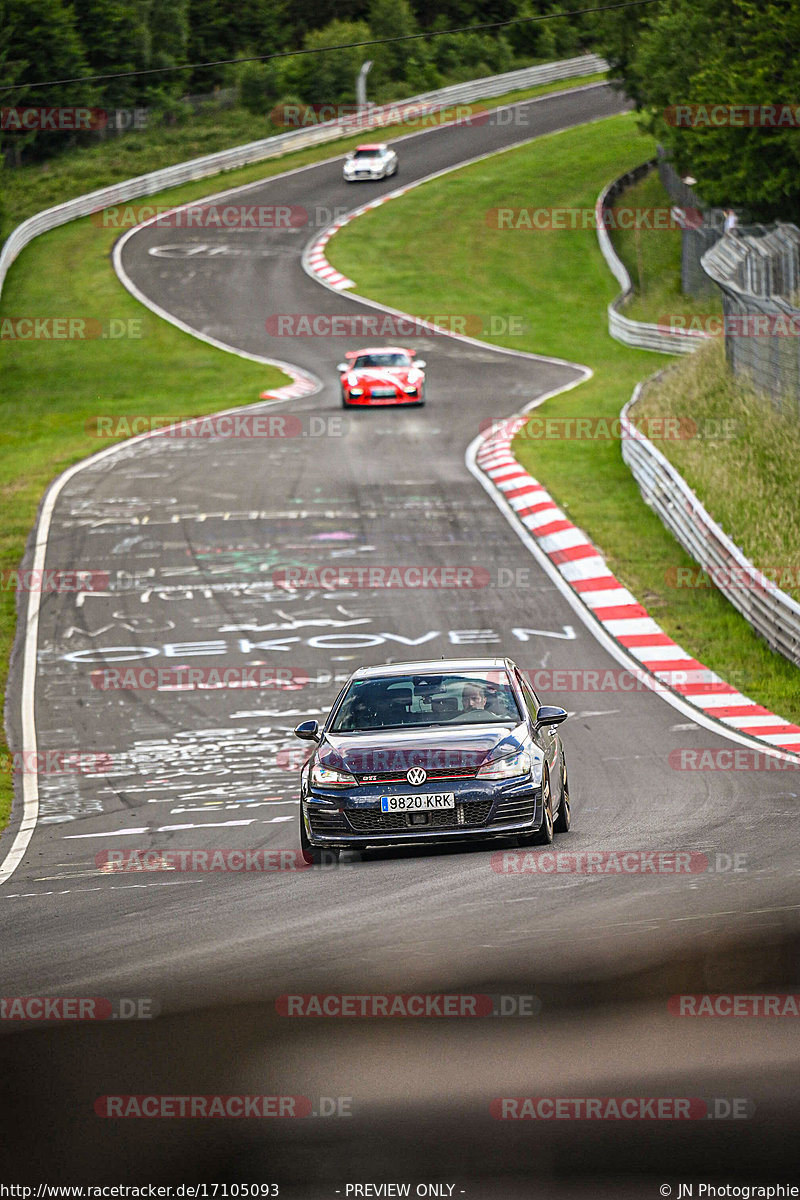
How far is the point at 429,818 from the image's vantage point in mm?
10688

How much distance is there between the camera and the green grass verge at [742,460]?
20.7 meters

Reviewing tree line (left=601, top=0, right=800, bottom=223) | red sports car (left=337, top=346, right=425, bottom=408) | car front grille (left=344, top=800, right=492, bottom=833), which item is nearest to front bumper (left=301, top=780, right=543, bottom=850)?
car front grille (left=344, top=800, right=492, bottom=833)

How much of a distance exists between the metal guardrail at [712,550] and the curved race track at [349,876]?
6.41 feet

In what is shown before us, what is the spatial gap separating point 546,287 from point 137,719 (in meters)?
37.9

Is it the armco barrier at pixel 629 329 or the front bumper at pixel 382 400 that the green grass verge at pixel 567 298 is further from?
the front bumper at pixel 382 400

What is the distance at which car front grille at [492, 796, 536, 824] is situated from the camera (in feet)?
34.9

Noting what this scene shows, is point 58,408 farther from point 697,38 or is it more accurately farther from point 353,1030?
point 353,1030

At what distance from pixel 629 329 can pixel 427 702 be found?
35.5 m

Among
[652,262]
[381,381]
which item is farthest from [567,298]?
[381,381]

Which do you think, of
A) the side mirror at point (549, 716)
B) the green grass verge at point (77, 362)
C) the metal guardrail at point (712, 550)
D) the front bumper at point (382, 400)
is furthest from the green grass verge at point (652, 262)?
the side mirror at point (549, 716)

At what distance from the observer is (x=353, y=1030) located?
7.04 meters

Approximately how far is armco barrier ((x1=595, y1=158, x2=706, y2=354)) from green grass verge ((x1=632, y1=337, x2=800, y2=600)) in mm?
12638

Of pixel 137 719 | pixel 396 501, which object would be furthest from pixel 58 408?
pixel 137 719

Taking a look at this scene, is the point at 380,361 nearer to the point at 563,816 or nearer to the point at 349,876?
the point at 563,816
